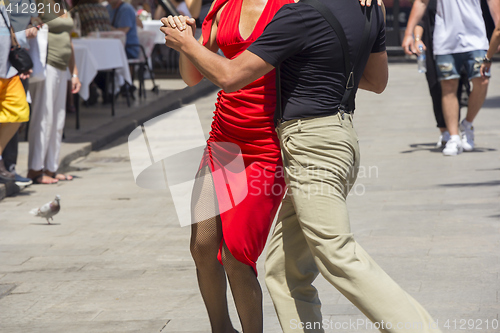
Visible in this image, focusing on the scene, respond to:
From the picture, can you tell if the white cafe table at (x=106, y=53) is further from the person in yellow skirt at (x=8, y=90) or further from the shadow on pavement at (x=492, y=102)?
the shadow on pavement at (x=492, y=102)

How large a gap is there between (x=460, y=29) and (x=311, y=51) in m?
5.89

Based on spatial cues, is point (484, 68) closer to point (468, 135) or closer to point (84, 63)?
point (468, 135)

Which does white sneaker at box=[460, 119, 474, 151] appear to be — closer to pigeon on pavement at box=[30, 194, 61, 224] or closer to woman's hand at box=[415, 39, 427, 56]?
woman's hand at box=[415, 39, 427, 56]

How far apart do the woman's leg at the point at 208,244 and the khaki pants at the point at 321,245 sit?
304 millimetres

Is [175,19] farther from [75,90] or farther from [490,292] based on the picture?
[75,90]

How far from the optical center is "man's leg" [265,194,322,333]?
3.01 metres

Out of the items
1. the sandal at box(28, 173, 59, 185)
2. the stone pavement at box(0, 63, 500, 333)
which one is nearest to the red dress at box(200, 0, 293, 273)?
the stone pavement at box(0, 63, 500, 333)

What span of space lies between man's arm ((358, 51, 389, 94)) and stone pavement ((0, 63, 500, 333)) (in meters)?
1.22

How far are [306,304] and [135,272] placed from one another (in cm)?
209

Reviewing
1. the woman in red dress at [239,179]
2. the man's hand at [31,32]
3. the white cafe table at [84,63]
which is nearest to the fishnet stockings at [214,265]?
the woman in red dress at [239,179]

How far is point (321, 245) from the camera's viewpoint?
2805mm

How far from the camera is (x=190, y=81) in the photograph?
3359mm

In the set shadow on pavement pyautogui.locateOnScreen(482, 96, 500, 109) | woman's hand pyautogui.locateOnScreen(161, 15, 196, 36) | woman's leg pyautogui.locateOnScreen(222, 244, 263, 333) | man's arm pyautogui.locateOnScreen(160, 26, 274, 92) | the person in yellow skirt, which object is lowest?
shadow on pavement pyautogui.locateOnScreen(482, 96, 500, 109)

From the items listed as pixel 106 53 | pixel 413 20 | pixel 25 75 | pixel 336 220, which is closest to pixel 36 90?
pixel 25 75
